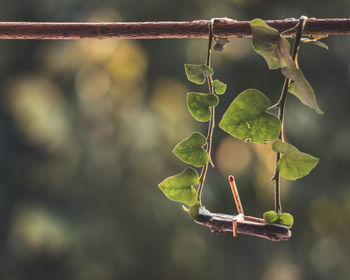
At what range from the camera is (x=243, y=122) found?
1.02 ft

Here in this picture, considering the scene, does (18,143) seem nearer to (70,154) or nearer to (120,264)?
(70,154)

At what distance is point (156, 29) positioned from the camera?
1.07 feet

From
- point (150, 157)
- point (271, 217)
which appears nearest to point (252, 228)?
point (271, 217)

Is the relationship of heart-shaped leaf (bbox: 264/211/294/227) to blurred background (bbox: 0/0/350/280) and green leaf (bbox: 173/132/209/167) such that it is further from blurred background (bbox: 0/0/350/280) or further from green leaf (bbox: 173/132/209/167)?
blurred background (bbox: 0/0/350/280)

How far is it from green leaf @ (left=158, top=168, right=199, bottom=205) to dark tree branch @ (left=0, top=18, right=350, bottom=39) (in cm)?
9

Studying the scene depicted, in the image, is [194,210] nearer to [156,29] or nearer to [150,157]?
[156,29]

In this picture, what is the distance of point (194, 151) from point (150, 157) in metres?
1.92

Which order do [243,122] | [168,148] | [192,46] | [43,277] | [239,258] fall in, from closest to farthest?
1. [243,122]
2. [168,148]
3. [192,46]
4. [239,258]
5. [43,277]

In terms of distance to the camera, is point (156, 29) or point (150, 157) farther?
point (150, 157)

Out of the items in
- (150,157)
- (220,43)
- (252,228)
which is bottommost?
(150,157)

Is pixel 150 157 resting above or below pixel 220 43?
below

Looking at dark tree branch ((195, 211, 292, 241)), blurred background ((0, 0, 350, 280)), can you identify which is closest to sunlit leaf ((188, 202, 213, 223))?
dark tree branch ((195, 211, 292, 241))

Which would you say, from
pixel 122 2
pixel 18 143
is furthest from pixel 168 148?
pixel 18 143

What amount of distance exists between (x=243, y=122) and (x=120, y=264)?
2250mm
